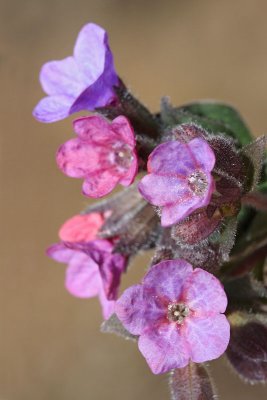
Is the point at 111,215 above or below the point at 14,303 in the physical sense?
above

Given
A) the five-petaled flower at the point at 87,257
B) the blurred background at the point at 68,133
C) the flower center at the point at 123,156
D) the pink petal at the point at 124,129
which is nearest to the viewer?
the pink petal at the point at 124,129

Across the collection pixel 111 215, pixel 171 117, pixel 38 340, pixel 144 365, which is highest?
pixel 171 117

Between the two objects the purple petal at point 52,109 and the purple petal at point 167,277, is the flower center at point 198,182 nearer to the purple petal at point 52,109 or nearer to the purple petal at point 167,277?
the purple petal at point 167,277

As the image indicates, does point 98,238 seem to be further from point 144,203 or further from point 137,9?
point 137,9

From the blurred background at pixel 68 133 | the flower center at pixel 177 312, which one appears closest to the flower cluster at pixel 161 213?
the flower center at pixel 177 312

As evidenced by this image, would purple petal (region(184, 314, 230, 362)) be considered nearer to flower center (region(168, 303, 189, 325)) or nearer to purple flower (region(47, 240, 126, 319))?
flower center (region(168, 303, 189, 325))

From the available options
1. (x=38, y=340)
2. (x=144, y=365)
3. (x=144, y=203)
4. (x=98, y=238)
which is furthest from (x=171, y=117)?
(x=38, y=340)

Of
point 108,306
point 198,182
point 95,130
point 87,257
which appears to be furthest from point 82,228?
point 198,182

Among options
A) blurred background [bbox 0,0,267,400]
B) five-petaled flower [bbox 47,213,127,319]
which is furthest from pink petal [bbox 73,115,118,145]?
blurred background [bbox 0,0,267,400]
